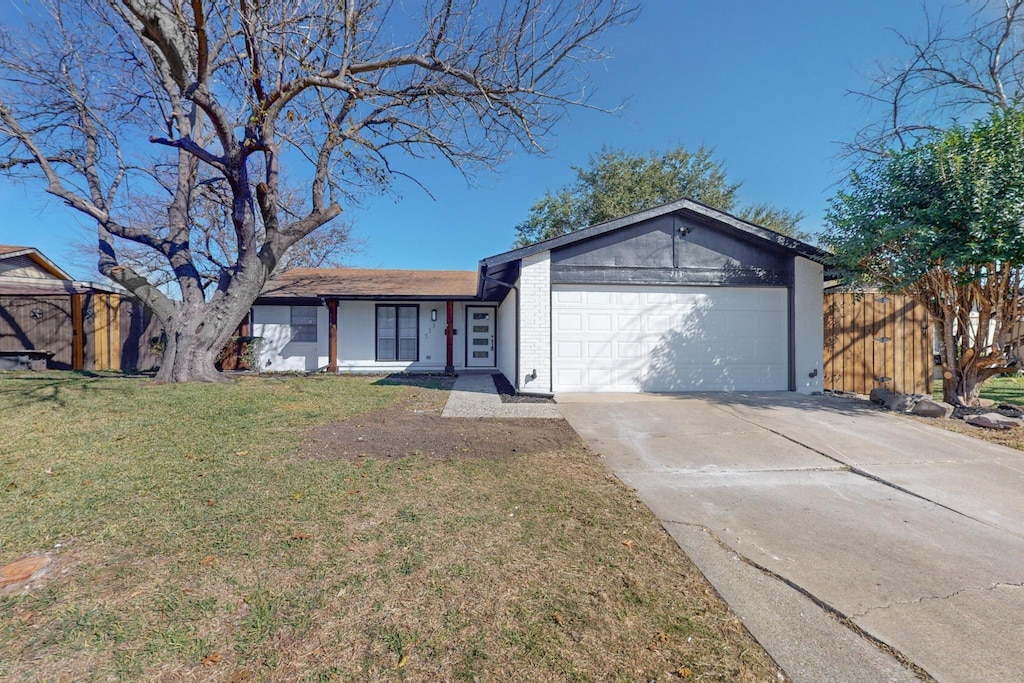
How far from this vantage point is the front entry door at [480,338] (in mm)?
13633

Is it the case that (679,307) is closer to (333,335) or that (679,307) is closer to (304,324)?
(333,335)

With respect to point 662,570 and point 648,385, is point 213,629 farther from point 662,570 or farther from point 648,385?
point 648,385

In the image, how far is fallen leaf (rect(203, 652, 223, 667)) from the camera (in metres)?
1.70

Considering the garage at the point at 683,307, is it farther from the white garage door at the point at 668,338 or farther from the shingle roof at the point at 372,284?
the shingle roof at the point at 372,284

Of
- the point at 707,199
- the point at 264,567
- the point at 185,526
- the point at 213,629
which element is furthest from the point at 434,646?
the point at 707,199

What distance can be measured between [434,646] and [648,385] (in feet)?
23.9

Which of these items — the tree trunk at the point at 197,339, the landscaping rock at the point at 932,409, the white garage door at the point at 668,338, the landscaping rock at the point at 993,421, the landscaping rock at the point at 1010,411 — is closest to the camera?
the landscaping rock at the point at 993,421

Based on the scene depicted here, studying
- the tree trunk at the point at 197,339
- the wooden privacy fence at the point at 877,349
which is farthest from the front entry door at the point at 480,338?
the wooden privacy fence at the point at 877,349

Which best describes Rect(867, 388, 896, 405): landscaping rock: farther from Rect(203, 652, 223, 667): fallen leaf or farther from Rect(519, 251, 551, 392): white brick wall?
Rect(203, 652, 223, 667): fallen leaf

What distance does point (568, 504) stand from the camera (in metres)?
3.26

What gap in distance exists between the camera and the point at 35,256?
53.9 ft

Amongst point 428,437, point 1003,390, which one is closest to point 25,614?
point 428,437

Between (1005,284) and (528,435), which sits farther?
(1005,284)

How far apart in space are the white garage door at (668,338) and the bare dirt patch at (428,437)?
8.30ft
